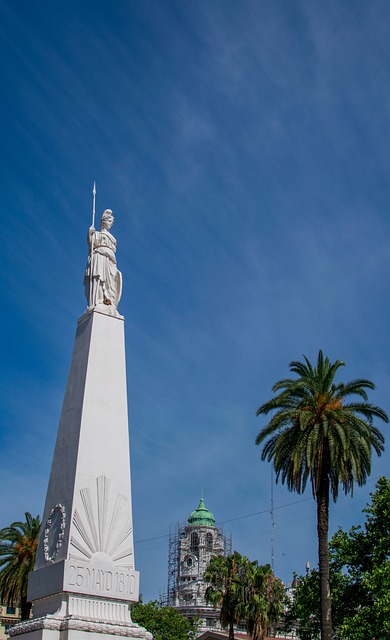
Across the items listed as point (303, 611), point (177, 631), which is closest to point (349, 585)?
point (303, 611)

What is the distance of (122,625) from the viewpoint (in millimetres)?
18547

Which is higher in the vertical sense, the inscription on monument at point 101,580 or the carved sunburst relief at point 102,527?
the carved sunburst relief at point 102,527

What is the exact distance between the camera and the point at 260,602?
39.2 m

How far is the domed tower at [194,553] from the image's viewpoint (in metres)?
111

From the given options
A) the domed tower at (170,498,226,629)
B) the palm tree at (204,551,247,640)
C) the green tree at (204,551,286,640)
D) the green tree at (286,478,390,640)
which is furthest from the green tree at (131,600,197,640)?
the domed tower at (170,498,226,629)

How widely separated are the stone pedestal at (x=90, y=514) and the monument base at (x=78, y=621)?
2cm

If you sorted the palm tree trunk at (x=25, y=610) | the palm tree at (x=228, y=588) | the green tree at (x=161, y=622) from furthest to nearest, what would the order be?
the green tree at (x=161, y=622)
the palm tree at (x=228, y=588)
the palm tree trunk at (x=25, y=610)

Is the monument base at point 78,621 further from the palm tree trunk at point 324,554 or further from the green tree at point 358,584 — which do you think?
the green tree at point 358,584

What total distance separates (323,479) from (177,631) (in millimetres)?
38898

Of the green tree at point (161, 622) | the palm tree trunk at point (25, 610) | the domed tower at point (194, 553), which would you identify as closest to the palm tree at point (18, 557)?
the palm tree trunk at point (25, 610)

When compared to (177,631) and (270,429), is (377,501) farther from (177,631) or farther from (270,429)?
(177,631)

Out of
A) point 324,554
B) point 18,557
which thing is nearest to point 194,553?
point 18,557

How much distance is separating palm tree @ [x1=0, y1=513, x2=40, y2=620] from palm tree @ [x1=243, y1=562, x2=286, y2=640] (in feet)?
36.2

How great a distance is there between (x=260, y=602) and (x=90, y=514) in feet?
74.9
